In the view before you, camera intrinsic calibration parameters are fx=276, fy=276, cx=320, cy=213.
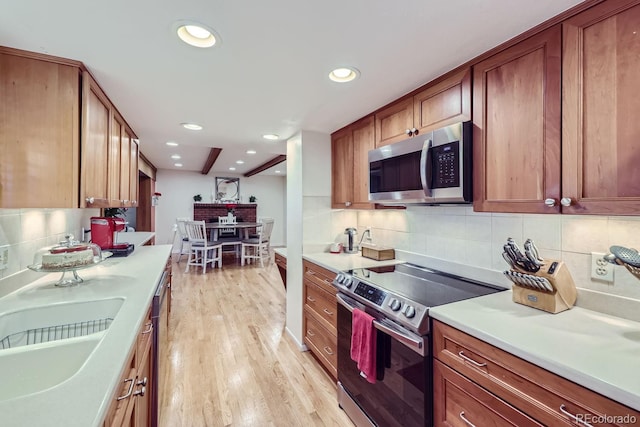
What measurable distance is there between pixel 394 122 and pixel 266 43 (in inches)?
40.7

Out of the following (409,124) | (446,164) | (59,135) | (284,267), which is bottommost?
(284,267)

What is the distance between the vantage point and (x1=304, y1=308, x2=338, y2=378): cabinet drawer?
2.11 meters

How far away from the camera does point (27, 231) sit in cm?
154

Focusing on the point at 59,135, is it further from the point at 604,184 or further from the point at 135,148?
the point at 604,184

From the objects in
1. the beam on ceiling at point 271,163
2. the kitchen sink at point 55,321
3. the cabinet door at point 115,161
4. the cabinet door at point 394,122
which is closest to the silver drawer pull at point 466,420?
the cabinet door at point 394,122

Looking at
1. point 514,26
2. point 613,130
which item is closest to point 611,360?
point 613,130

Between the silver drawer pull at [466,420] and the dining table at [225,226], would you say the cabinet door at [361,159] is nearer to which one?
the silver drawer pull at [466,420]

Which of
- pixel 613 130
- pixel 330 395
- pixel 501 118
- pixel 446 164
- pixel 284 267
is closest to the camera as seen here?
pixel 613 130

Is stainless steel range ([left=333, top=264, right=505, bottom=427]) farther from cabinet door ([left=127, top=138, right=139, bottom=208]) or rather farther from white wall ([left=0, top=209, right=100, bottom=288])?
cabinet door ([left=127, top=138, right=139, bottom=208])

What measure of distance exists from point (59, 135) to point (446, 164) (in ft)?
6.41

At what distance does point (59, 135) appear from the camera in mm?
1354

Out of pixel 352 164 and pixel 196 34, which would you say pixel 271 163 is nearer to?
pixel 352 164

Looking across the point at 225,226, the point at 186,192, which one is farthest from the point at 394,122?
the point at 186,192

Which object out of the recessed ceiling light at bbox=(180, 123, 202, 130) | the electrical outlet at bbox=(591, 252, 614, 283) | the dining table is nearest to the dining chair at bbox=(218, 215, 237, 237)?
the dining table
